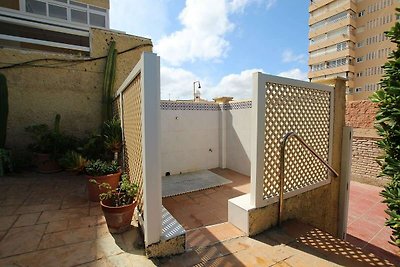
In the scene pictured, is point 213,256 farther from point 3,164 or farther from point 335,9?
point 335,9

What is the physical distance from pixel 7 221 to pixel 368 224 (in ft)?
23.1

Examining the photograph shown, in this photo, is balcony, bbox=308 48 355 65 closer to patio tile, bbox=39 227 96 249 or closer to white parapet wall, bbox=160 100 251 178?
white parapet wall, bbox=160 100 251 178

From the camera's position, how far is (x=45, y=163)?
5.43 metres

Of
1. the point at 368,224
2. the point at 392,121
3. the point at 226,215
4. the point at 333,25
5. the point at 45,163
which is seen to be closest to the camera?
the point at 392,121

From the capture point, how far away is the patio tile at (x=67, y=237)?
96.2 inches

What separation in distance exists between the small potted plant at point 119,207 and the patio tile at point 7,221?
141cm

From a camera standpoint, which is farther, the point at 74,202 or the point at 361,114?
the point at 361,114

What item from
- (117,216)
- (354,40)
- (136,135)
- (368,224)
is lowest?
(368,224)

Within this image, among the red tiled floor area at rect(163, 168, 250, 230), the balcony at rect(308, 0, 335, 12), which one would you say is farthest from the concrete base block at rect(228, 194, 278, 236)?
the balcony at rect(308, 0, 335, 12)

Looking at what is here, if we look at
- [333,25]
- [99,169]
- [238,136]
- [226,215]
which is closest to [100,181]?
[99,169]

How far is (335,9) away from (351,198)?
32.7 m

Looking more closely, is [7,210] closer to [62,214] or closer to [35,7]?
[62,214]

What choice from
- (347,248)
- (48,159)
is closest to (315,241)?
(347,248)

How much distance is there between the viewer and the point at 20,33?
6797 mm
